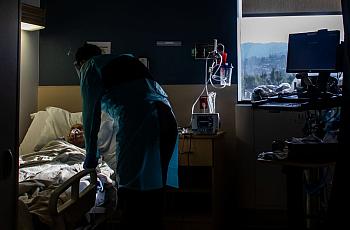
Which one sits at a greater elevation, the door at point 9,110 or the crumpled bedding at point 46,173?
the door at point 9,110

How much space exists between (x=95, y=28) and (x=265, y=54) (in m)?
1.65

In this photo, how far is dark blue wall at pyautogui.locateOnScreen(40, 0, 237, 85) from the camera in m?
3.91

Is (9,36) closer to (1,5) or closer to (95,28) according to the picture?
(1,5)

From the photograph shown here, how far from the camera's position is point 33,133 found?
12.4ft

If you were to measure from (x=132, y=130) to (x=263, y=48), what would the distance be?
2.13 m

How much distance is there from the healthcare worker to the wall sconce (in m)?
1.66

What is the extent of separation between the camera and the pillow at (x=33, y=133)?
12.0 feet

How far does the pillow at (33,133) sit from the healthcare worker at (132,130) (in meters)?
1.62

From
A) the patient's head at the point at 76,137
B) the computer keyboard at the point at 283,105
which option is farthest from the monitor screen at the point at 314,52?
the patient's head at the point at 76,137

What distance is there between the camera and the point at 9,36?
1.23 m

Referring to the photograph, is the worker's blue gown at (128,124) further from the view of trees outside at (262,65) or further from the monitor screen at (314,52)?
the view of trees outside at (262,65)

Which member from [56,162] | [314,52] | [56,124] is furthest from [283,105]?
[56,124]

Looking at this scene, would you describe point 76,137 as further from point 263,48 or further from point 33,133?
point 263,48

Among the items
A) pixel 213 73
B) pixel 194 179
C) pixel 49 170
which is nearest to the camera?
Answer: pixel 49 170
